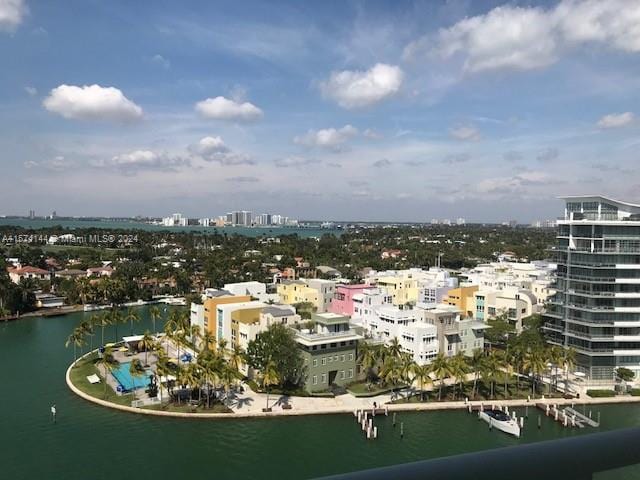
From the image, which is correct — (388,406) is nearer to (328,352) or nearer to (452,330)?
(328,352)

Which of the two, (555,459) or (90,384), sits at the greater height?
(555,459)

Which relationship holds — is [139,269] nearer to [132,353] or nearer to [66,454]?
[132,353]

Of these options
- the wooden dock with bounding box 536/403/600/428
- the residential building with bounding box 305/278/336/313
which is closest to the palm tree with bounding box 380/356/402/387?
the wooden dock with bounding box 536/403/600/428

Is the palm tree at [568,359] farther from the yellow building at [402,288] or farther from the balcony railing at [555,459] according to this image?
the balcony railing at [555,459]

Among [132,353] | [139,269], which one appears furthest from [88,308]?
[132,353]

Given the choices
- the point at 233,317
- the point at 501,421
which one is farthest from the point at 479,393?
the point at 233,317

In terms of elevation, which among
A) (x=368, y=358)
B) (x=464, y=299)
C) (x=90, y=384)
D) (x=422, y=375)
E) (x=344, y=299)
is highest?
(x=344, y=299)

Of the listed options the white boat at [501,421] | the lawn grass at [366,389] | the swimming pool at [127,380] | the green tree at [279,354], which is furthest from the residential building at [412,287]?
the swimming pool at [127,380]
